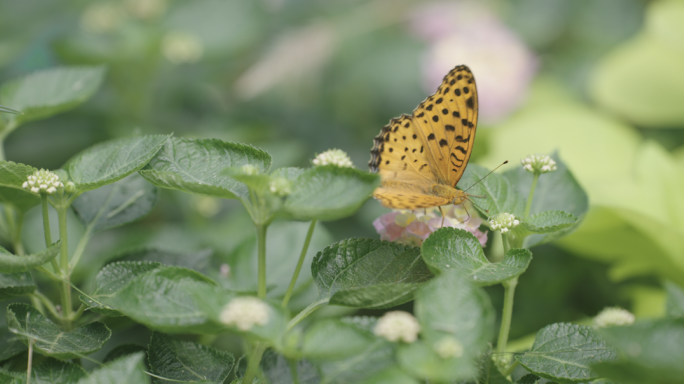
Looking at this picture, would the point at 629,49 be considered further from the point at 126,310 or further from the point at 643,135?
the point at 126,310

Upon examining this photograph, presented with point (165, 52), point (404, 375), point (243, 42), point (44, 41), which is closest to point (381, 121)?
point (243, 42)

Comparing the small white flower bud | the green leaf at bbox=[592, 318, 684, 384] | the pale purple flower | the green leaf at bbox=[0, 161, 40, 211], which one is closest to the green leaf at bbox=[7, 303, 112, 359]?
the green leaf at bbox=[0, 161, 40, 211]

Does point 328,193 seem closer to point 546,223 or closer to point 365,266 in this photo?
point 365,266

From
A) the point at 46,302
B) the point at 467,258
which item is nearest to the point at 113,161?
the point at 46,302

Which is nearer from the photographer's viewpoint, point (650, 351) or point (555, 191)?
point (650, 351)

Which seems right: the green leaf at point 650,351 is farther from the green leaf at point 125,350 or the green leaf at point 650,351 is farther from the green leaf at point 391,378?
the green leaf at point 125,350
